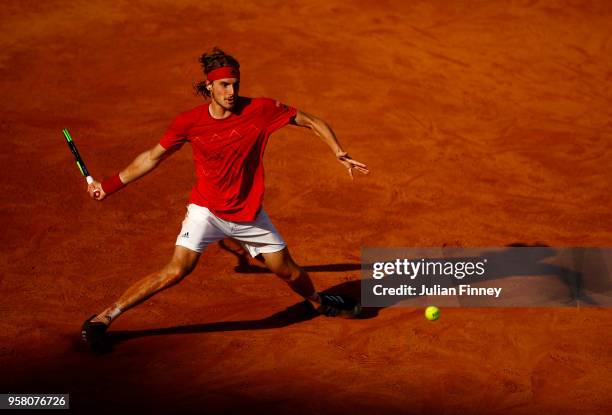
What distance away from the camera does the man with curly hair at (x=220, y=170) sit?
6629mm

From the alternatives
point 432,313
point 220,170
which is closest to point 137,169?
point 220,170

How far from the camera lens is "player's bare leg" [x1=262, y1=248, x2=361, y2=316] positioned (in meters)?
7.06

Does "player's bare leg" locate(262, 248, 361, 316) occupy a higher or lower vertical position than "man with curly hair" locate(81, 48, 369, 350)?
lower

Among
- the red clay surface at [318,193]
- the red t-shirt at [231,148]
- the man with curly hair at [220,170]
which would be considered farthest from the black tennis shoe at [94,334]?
the red t-shirt at [231,148]

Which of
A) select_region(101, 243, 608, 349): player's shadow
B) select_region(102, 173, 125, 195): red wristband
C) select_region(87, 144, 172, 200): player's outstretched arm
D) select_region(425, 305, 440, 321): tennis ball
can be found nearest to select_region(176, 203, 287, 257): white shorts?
select_region(87, 144, 172, 200): player's outstretched arm

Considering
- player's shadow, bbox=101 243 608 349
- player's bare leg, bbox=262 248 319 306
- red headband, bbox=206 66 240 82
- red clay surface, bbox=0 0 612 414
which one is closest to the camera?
red headband, bbox=206 66 240 82

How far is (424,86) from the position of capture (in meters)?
12.2

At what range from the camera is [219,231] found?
6.91m

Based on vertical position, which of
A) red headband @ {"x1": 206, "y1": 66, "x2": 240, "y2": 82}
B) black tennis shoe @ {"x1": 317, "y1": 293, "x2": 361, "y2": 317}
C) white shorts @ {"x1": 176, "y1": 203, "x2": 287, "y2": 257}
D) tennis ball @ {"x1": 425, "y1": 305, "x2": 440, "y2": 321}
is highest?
red headband @ {"x1": 206, "y1": 66, "x2": 240, "y2": 82}

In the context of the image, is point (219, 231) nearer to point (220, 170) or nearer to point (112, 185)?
point (220, 170)

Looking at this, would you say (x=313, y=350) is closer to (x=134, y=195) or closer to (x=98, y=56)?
(x=134, y=195)

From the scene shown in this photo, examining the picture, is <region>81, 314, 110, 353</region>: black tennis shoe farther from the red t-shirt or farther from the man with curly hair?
the red t-shirt

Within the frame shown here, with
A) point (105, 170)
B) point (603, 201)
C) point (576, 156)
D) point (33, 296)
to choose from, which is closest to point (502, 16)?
point (576, 156)

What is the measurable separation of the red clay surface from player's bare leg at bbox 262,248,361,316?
13 cm
